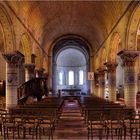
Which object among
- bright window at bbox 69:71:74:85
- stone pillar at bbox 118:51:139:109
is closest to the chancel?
stone pillar at bbox 118:51:139:109

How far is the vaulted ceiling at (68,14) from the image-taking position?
1761 cm

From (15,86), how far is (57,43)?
20.0 m

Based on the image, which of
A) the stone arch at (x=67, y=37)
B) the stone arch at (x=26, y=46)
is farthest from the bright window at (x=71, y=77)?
the stone arch at (x=26, y=46)

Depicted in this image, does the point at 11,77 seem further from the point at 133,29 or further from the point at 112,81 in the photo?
the point at 112,81

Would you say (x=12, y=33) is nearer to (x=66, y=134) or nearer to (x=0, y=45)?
(x=66, y=134)

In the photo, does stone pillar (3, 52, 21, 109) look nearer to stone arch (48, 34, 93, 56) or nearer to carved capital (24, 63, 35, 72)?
carved capital (24, 63, 35, 72)

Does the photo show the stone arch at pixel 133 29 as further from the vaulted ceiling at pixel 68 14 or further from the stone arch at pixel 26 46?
the stone arch at pixel 26 46

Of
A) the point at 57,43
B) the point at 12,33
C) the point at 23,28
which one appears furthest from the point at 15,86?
the point at 57,43

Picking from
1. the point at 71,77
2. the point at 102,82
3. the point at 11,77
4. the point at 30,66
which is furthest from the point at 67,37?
the point at 11,77

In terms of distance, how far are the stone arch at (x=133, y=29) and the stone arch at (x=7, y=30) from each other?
A: 6.75 metres

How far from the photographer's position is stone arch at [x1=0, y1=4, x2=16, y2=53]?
1456 centimetres

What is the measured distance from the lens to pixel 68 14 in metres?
24.3

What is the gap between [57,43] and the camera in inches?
1401

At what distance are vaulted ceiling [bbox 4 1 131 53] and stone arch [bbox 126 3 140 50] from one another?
1009 mm
